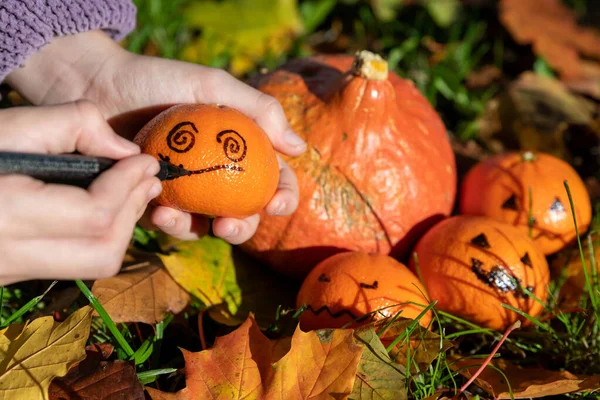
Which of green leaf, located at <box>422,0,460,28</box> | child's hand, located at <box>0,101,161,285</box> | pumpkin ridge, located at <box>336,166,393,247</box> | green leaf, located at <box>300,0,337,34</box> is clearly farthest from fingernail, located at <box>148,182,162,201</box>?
green leaf, located at <box>422,0,460,28</box>

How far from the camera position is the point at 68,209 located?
5.08 ft

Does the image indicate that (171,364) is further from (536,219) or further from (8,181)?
(536,219)

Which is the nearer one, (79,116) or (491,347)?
(79,116)

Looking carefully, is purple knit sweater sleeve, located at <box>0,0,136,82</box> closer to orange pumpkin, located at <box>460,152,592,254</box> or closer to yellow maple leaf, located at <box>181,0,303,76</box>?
yellow maple leaf, located at <box>181,0,303,76</box>

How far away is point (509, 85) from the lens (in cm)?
382

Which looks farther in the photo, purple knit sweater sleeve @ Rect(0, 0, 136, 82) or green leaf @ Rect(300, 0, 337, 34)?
green leaf @ Rect(300, 0, 337, 34)

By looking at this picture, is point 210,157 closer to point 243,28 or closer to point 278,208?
point 278,208

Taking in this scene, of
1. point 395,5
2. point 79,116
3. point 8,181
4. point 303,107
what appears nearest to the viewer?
point 8,181

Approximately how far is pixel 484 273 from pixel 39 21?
6.78 feet

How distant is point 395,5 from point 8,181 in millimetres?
3744

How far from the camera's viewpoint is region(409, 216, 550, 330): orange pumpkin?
2318mm

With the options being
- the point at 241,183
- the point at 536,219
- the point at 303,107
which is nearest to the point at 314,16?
the point at 303,107

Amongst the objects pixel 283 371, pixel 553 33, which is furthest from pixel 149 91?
pixel 553 33

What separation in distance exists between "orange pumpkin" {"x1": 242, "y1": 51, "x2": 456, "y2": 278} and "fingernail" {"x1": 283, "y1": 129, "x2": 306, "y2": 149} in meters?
0.13
